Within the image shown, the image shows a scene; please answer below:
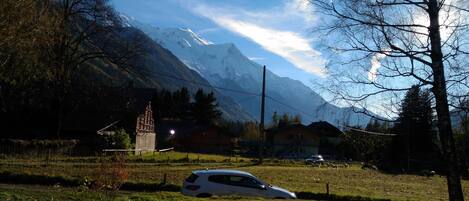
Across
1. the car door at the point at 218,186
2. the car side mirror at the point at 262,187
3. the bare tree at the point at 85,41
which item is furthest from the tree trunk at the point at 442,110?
the bare tree at the point at 85,41

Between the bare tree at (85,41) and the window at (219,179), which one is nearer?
the window at (219,179)

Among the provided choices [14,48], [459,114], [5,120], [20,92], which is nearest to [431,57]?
[459,114]

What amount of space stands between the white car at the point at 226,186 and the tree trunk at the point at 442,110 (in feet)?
35.6

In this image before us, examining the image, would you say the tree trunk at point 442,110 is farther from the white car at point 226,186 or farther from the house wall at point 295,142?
the house wall at point 295,142

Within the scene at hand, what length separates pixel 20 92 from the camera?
55.8m

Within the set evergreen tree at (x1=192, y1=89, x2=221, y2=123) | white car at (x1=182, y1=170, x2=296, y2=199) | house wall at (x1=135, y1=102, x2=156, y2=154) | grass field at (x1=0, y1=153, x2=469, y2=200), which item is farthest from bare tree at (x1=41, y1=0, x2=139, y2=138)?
evergreen tree at (x1=192, y1=89, x2=221, y2=123)

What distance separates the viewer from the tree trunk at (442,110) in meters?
10.9

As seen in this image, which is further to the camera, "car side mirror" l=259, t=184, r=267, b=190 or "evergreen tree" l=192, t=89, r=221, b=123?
"evergreen tree" l=192, t=89, r=221, b=123

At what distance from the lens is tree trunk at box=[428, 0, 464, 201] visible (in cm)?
1087

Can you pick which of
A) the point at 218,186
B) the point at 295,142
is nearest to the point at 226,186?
the point at 218,186

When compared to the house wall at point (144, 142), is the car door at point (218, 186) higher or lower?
lower

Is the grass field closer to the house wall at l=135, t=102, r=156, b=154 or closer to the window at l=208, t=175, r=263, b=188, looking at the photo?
the window at l=208, t=175, r=263, b=188

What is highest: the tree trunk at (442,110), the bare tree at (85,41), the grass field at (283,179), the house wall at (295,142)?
the bare tree at (85,41)

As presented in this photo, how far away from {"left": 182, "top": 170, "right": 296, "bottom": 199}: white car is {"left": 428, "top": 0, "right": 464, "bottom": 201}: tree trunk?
10843 millimetres
